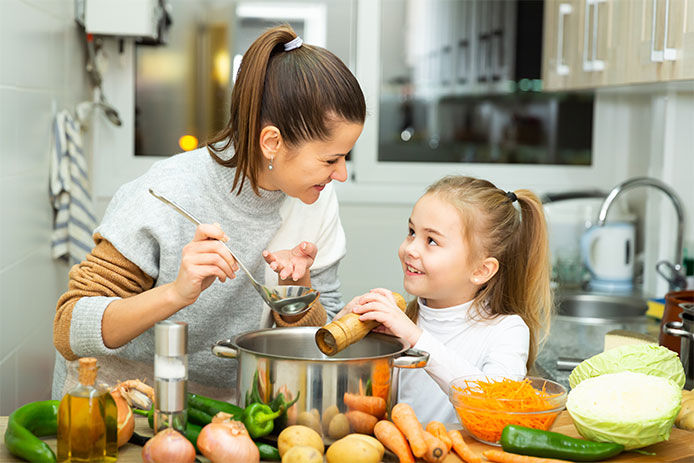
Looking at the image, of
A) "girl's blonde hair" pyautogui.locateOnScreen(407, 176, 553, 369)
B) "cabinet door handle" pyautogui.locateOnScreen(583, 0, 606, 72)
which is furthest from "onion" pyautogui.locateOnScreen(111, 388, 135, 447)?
"cabinet door handle" pyautogui.locateOnScreen(583, 0, 606, 72)

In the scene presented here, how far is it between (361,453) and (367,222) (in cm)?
222

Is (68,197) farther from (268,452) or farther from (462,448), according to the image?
(462,448)

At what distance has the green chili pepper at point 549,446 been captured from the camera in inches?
44.3

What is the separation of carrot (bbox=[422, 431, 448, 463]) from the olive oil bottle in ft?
1.37

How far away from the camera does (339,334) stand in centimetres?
121

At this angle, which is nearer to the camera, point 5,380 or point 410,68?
point 5,380

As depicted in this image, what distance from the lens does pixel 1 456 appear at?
1.10 m

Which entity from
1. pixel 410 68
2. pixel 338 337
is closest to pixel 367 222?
pixel 410 68

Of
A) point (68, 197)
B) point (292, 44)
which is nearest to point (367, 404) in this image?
point (292, 44)

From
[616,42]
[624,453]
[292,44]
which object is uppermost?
[616,42]

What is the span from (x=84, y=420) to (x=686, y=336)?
108cm

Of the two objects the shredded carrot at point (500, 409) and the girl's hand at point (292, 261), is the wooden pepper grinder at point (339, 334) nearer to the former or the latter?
the shredded carrot at point (500, 409)

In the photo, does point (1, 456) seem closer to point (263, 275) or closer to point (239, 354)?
point (239, 354)

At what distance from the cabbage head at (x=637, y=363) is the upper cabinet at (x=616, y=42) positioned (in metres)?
0.80
